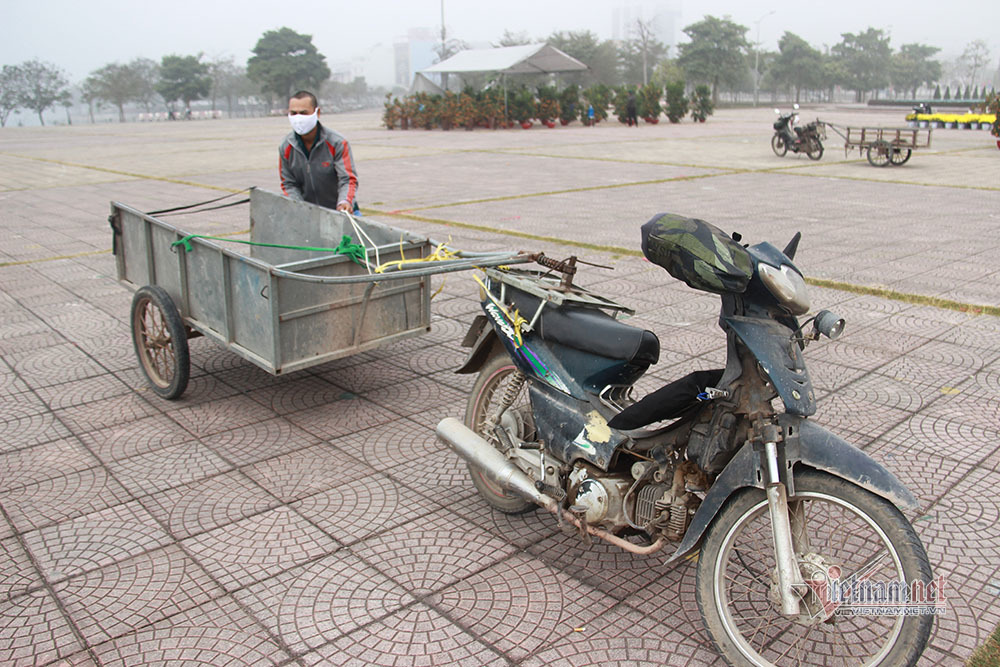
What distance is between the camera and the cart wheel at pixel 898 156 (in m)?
18.0

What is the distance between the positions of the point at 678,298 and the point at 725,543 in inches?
185

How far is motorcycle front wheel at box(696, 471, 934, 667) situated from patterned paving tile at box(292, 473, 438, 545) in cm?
149

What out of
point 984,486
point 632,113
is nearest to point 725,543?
point 984,486

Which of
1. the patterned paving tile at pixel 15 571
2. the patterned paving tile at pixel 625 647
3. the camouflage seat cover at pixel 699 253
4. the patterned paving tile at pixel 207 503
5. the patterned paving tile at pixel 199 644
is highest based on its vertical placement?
the camouflage seat cover at pixel 699 253

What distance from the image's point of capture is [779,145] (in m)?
20.8

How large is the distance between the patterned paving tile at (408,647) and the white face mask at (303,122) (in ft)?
12.2

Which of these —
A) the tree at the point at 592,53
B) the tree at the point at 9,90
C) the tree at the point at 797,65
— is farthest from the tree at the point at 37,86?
the tree at the point at 797,65

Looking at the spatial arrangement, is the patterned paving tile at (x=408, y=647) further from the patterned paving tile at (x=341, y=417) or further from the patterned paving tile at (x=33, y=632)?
the patterned paving tile at (x=341, y=417)

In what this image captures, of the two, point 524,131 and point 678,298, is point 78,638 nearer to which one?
point 678,298

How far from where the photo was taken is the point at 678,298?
7176 mm

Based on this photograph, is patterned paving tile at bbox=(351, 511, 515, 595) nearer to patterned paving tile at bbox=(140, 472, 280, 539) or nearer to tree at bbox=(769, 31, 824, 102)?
patterned paving tile at bbox=(140, 472, 280, 539)

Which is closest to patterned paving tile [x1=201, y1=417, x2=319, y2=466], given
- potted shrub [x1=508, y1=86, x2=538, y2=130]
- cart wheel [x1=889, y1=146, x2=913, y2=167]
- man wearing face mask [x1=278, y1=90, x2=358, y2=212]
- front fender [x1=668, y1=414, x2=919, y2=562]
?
man wearing face mask [x1=278, y1=90, x2=358, y2=212]

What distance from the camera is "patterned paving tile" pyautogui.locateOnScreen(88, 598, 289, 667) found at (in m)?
2.78

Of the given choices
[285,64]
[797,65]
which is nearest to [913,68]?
[797,65]
